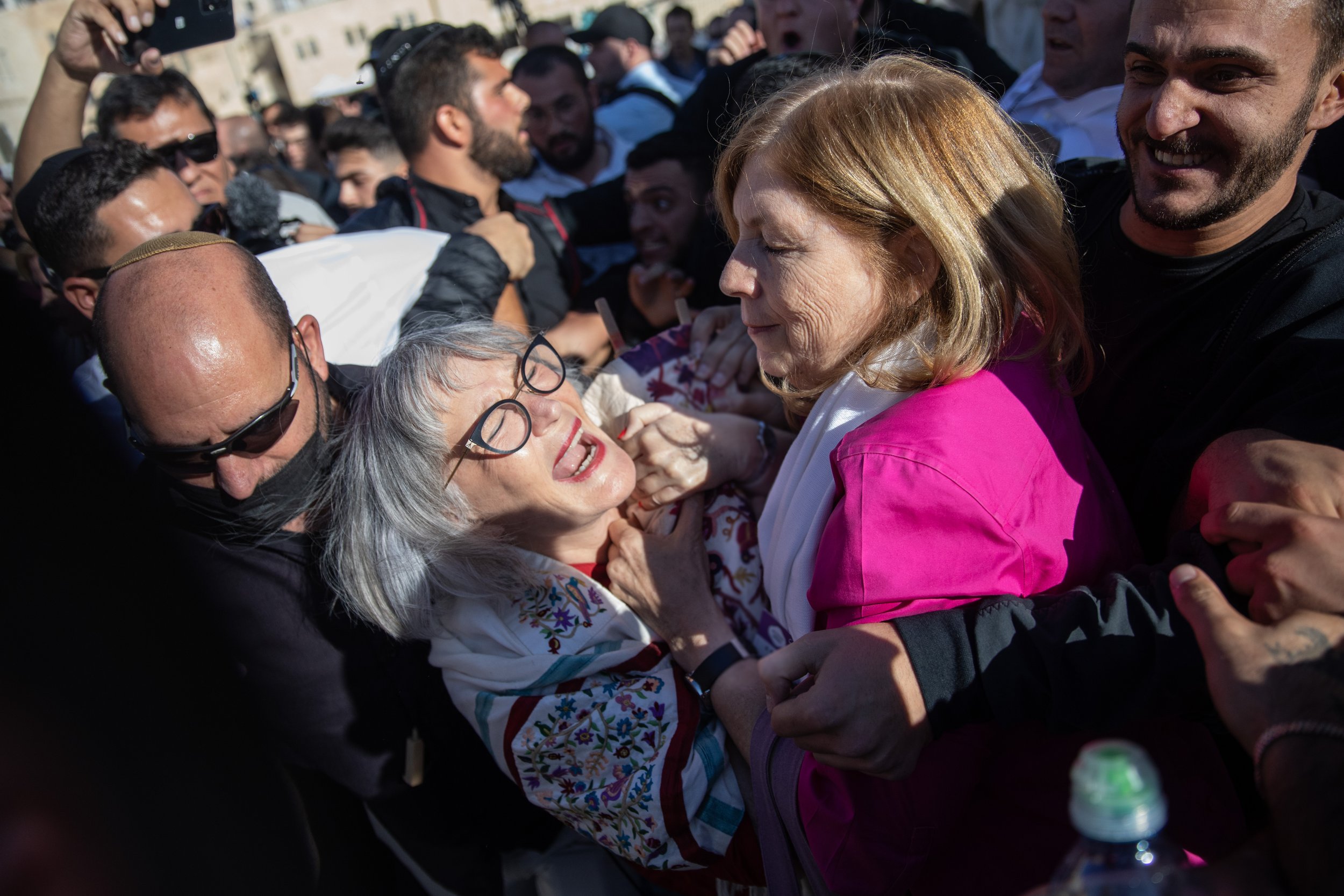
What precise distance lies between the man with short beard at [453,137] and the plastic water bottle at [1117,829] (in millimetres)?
3246


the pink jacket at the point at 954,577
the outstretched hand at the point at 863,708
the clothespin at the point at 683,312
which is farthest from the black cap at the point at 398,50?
the outstretched hand at the point at 863,708

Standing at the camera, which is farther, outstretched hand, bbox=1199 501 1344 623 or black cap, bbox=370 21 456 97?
black cap, bbox=370 21 456 97

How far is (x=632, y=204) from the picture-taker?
3.63 m

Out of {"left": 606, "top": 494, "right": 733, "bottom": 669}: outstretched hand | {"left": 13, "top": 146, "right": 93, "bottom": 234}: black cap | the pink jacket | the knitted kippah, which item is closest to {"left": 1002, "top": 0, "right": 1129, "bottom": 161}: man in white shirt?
the pink jacket

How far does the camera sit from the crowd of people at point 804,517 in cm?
126

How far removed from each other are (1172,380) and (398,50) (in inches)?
157

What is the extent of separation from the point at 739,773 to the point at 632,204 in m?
2.66

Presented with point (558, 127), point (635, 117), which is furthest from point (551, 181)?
point (635, 117)

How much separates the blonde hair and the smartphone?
2940 millimetres

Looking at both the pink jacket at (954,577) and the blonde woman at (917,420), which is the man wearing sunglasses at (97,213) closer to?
the blonde woman at (917,420)

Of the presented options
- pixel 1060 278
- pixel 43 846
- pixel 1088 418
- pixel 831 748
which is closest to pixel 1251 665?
pixel 831 748

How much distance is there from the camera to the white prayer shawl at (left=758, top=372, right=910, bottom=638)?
155 centimetres

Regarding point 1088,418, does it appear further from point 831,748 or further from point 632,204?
point 632,204

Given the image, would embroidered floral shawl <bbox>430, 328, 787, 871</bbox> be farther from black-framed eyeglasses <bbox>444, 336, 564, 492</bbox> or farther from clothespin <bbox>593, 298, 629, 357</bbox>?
clothespin <bbox>593, 298, 629, 357</bbox>
